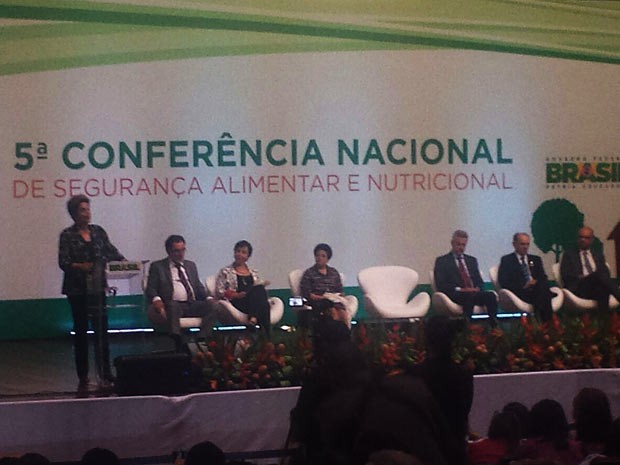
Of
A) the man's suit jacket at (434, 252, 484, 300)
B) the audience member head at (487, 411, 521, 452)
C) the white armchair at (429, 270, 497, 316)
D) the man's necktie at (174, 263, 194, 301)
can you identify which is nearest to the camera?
the audience member head at (487, 411, 521, 452)

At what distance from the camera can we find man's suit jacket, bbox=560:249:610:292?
7.71m

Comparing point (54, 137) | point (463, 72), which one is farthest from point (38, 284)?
point (463, 72)

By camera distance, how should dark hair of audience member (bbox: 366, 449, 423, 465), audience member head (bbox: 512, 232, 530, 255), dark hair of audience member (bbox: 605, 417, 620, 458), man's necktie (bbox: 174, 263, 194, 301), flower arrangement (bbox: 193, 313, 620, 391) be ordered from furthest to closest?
audience member head (bbox: 512, 232, 530, 255) → man's necktie (bbox: 174, 263, 194, 301) → flower arrangement (bbox: 193, 313, 620, 391) → dark hair of audience member (bbox: 605, 417, 620, 458) → dark hair of audience member (bbox: 366, 449, 423, 465)

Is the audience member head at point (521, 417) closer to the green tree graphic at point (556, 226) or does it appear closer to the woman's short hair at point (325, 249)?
the woman's short hair at point (325, 249)

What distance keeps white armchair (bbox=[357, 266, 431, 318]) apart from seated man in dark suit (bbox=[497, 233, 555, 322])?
0.63 m

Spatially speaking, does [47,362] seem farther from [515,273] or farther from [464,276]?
[515,273]

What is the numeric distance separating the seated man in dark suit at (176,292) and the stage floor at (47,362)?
49 cm

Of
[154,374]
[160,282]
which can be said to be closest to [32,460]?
[154,374]

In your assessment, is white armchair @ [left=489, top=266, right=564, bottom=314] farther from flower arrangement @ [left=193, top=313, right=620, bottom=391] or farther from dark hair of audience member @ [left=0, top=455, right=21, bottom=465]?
dark hair of audience member @ [left=0, top=455, right=21, bottom=465]

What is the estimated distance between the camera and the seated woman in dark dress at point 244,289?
7039 millimetres

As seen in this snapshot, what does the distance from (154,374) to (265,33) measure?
11.1 ft

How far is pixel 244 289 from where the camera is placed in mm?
7113

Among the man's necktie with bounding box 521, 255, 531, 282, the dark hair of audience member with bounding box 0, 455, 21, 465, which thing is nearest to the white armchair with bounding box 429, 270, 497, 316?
the man's necktie with bounding box 521, 255, 531, 282

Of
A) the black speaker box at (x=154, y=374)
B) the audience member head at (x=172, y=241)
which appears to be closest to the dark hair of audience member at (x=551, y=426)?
the black speaker box at (x=154, y=374)
